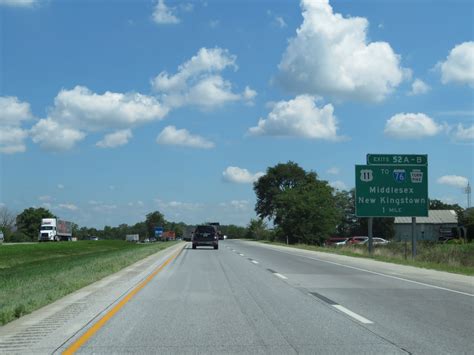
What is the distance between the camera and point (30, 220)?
153 m

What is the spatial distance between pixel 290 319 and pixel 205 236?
3834cm

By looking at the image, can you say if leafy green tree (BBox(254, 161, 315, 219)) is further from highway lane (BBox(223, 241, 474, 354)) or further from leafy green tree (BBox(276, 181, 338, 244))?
highway lane (BBox(223, 241, 474, 354))

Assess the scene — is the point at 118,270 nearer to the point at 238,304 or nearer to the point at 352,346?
the point at 238,304

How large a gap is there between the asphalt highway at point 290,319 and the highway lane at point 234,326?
0.01 meters

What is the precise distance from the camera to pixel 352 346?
8133 millimetres

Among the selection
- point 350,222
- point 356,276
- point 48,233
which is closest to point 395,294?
point 356,276

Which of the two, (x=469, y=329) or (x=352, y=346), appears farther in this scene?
(x=469, y=329)

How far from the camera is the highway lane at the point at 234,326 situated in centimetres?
802

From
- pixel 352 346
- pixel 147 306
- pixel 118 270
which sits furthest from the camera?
pixel 118 270

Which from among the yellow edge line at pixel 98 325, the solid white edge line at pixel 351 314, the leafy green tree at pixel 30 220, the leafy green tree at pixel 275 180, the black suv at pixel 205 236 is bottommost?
the yellow edge line at pixel 98 325

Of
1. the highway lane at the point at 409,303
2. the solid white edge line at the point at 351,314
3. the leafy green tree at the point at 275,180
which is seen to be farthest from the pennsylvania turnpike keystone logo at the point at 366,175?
the leafy green tree at the point at 275,180

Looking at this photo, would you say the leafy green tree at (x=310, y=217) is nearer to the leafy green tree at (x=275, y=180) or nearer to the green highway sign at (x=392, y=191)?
the green highway sign at (x=392, y=191)

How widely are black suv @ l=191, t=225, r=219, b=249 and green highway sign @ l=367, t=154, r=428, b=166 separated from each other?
1695 cm

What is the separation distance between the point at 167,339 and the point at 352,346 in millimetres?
2714
